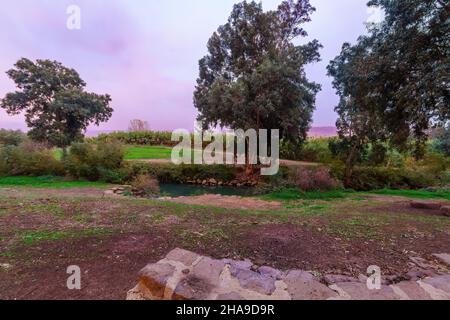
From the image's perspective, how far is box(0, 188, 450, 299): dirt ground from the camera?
2.57 meters

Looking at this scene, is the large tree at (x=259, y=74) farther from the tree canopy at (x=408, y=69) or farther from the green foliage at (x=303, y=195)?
the tree canopy at (x=408, y=69)

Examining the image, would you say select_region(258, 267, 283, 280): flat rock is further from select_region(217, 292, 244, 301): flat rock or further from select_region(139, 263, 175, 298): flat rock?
select_region(139, 263, 175, 298): flat rock

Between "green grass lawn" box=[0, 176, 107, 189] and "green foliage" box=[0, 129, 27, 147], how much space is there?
7040 millimetres

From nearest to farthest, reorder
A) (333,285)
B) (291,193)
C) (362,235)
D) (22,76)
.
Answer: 1. (333,285)
2. (362,235)
3. (291,193)
4. (22,76)

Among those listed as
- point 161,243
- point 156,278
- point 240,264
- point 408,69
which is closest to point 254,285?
point 240,264

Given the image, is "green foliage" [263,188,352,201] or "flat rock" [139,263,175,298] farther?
"green foliage" [263,188,352,201]

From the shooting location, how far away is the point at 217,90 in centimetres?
1212

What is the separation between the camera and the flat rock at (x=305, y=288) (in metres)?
2.08

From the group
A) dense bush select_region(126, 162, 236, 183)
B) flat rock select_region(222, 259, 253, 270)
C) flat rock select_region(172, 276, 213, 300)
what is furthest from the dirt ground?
dense bush select_region(126, 162, 236, 183)

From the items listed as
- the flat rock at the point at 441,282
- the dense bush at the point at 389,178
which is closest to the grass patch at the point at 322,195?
the dense bush at the point at 389,178

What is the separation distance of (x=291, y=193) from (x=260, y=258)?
7426mm

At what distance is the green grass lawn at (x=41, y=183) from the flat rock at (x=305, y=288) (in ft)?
35.3
